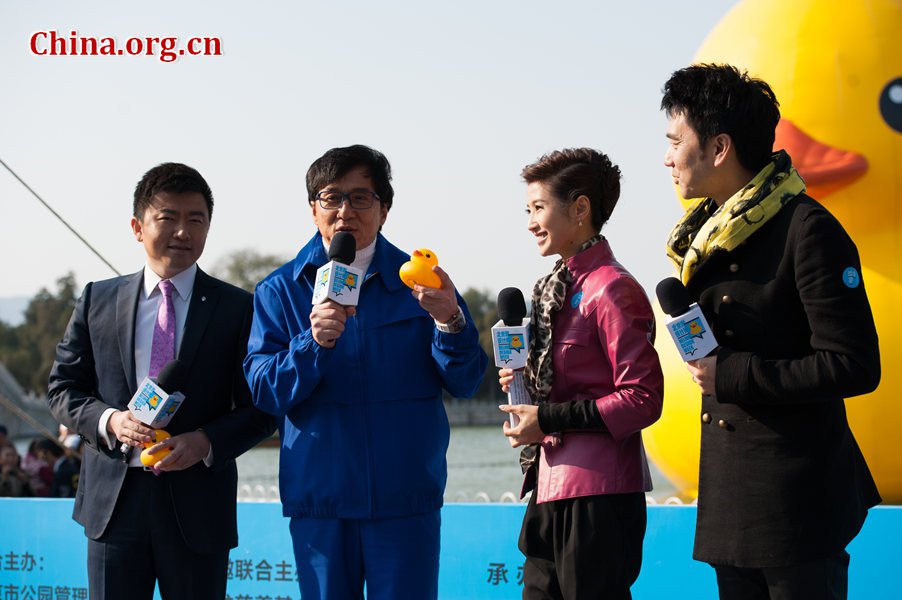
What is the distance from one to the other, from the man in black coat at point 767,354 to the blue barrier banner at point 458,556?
168 centimetres

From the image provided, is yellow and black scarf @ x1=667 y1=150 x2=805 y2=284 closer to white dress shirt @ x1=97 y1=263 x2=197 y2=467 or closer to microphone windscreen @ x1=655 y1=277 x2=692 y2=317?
microphone windscreen @ x1=655 y1=277 x2=692 y2=317

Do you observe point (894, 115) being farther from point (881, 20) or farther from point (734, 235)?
point (734, 235)

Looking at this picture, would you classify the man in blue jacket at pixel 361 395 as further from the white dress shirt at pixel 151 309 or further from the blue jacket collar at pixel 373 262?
the white dress shirt at pixel 151 309

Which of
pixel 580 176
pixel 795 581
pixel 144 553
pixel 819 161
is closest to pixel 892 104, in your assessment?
pixel 819 161

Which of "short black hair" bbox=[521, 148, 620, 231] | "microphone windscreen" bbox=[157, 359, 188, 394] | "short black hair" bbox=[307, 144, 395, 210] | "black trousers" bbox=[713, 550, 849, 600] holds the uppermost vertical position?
"short black hair" bbox=[307, 144, 395, 210]

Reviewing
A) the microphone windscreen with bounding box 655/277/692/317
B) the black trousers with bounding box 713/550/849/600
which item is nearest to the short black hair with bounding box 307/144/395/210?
the microphone windscreen with bounding box 655/277/692/317

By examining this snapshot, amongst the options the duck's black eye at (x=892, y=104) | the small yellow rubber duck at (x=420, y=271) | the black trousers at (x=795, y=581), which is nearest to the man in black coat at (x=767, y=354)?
the black trousers at (x=795, y=581)

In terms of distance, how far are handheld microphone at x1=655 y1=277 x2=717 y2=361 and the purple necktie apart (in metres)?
1.39

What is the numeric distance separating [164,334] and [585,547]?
1.27 meters

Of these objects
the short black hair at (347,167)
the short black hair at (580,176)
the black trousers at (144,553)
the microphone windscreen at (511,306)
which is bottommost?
the black trousers at (144,553)

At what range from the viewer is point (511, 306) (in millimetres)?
2326

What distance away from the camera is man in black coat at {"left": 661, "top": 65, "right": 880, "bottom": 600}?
1.92 metres

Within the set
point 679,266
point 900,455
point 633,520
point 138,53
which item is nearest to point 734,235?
point 679,266

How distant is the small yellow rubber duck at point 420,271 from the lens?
2.36m
